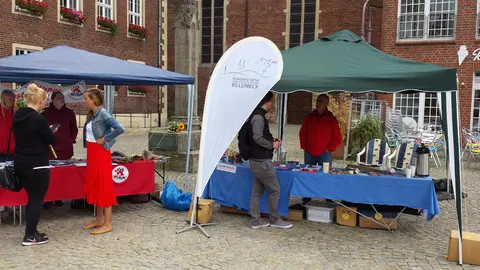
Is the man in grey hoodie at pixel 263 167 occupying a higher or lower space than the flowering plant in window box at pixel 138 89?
lower

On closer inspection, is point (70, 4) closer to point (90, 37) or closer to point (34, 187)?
point (90, 37)

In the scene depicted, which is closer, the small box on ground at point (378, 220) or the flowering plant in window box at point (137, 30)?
the small box on ground at point (378, 220)

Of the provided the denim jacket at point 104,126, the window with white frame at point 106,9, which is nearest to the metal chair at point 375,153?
the denim jacket at point 104,126

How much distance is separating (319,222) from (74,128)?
3.87 m

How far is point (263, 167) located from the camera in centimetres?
516

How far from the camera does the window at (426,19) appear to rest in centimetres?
1495

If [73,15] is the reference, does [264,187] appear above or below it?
below

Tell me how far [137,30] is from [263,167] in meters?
17.6

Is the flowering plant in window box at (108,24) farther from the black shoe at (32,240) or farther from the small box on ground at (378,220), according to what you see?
the small box on ground at (378,220)

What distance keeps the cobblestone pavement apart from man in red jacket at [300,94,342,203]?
3.51ft

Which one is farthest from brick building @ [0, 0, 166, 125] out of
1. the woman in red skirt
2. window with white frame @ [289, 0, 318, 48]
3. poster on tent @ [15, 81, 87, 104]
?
the woman in red skirt

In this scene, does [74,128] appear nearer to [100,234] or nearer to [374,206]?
[100,234]

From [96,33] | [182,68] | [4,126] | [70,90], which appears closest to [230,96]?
[4,126]

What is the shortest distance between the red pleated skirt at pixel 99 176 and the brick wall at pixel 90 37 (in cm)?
1244
